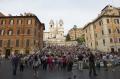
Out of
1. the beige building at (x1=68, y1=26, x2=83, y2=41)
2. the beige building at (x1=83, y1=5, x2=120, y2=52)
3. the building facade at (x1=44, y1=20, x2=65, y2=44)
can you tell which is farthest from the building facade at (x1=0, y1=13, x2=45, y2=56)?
the beige building at (x1=68, y1=26, x2=83, y2=41)

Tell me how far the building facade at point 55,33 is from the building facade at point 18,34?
91.9m

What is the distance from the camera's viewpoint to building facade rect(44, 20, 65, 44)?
14750 centimetres

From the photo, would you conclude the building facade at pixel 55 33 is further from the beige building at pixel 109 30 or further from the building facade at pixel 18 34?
the building facade at pixel 18 34

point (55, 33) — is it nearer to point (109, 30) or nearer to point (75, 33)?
point (75, 33)

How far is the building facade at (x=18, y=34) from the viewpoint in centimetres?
5216

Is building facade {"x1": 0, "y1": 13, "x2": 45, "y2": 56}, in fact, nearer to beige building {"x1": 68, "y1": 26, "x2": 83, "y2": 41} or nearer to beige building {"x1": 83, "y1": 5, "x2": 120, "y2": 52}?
beige building {"x1": 83, "y1": 5, "x2": 120, "y2": 52}

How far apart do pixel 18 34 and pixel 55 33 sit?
105195mm

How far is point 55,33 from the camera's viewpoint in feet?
518

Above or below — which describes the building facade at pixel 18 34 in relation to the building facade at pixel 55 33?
below

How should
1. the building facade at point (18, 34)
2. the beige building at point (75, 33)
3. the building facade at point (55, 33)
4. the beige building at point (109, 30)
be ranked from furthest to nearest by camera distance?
the beige building at point (75, 33)
the building facade at point (55, 33)
the beige building at point (109, 30)
the building facade at point (18, 34)

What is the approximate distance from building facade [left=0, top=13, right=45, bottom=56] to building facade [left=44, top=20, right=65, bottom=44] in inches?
3620

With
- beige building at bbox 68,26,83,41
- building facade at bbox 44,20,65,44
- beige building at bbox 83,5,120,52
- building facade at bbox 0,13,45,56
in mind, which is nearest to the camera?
building facade at bbox 0,13,45,56

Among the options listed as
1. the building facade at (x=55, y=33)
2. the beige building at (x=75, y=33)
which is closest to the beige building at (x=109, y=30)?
the building facade at (x=55, y=33)

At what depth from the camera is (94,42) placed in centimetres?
6625
